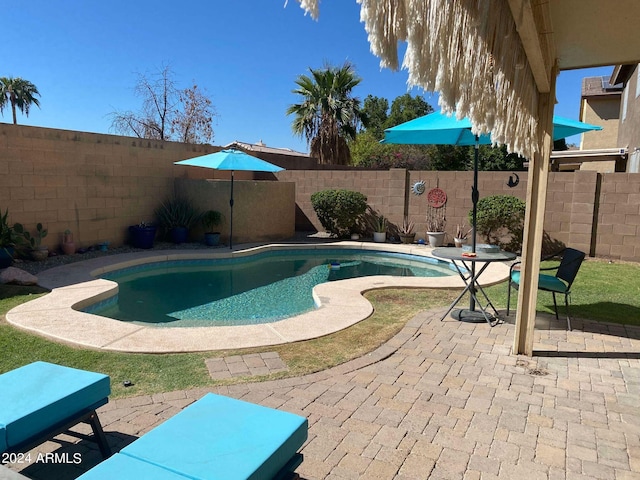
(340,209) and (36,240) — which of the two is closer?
(36,240)

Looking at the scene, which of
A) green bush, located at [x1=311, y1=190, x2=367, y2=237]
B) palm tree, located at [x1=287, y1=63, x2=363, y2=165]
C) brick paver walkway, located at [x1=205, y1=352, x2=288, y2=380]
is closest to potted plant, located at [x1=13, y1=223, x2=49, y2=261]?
brick paver walkway, located at [x1=205, y1=352, x2=288, y2=380]

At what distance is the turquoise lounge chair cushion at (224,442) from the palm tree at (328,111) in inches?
775

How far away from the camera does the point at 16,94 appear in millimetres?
39844

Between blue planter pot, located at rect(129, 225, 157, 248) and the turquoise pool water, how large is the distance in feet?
4.85

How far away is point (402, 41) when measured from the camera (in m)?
1.94

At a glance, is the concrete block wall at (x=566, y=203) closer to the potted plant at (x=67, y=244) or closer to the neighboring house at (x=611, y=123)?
the neighboring house at (x=611, y=123)

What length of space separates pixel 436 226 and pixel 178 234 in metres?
6.98

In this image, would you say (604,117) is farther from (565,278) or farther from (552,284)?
(552,284)

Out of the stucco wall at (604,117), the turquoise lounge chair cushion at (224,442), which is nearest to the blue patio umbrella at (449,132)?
the turquoise lounge chair cushion at (224,442)

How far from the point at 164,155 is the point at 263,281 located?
558 cm

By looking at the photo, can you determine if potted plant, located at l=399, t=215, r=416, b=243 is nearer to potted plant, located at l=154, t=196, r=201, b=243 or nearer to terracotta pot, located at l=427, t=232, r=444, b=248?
terracotta pot, located at l=427, t=232, r=444, b=248

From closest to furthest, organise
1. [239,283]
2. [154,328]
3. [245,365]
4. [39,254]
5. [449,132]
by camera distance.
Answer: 1. [245,365]
2. [154,328]
3. [449,132]
4. [39,254]
5. [239,283]

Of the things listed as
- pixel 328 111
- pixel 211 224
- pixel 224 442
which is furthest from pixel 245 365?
pixel 328 111

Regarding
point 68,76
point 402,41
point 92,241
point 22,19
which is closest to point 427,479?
point 402,41
